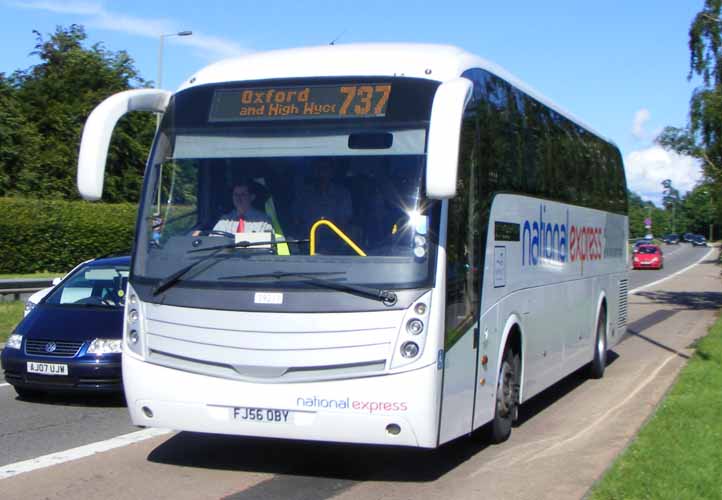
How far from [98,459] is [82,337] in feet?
8.47

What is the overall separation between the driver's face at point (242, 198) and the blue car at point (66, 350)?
3492 mm

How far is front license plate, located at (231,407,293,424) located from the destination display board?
85.1 inches

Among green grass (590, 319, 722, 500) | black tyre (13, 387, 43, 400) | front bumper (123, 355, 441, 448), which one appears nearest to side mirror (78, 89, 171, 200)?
front bumper (123, 355, 441, 448)

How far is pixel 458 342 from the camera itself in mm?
7484

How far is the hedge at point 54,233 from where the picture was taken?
36794 millimetres

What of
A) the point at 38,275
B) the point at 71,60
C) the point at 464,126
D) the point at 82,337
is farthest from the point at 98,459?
the point at 71,60

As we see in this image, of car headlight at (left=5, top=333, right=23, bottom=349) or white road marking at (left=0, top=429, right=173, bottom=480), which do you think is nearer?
white road marking at (left=0, top=429, right=173, bottom=480)

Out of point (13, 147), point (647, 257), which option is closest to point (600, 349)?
point (13, 147)

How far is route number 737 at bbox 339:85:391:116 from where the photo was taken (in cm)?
745

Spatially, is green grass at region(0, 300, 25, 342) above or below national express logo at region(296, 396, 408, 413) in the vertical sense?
below

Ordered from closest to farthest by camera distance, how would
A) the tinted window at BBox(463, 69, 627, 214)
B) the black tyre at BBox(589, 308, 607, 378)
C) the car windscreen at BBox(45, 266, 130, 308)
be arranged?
the tinted window at BBox(463, 69, 627, 214) < the car windscreen at BBox(45, 266, 130, 308) < the black tyre at BBox(589, 308, 607, 378)

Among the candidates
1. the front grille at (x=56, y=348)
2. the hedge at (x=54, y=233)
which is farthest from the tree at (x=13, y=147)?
the front grille at (x=56, y=348)

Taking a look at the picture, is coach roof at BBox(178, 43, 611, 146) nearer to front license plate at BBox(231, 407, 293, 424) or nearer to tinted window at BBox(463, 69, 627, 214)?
tinted window at BBox(463, 69, 627, 214)

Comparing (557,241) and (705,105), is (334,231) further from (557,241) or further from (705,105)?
(705,105)
